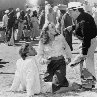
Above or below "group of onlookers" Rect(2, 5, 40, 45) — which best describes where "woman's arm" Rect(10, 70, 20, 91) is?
below

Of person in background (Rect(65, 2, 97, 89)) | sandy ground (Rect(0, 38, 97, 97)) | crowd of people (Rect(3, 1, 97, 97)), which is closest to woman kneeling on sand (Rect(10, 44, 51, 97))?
crowd of people (Rect(3, 1, 97, 97))

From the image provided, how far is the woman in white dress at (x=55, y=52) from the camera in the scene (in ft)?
24.2

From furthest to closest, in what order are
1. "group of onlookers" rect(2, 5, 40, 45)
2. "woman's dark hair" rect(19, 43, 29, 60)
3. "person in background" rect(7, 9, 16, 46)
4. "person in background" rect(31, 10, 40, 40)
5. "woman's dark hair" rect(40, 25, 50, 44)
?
"person in background" rect(31, 10, 40, 40) → "group of onlookers" rect(2, 5, 40, 45) → "person in background" rect(7, 9, 16, 46) → "woman's dark hair" rect(40, 25, 50, 44) → "woman's dark hair" rect(19, 43, 29, 60)

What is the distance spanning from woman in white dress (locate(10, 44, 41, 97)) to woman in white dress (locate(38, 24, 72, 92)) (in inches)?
13.6

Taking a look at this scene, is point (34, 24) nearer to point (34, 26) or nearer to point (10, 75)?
point (34, 26)

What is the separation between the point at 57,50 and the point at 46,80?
89cm

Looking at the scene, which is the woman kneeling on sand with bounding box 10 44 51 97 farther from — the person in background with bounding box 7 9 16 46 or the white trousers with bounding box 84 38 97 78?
the person in background with bounding box 7 9 16 46

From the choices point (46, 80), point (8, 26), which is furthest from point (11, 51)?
point (46, 80)

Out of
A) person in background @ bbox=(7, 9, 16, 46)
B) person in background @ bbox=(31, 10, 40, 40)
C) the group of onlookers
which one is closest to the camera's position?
person in background @ bbox=(7, 9, 16, 46)

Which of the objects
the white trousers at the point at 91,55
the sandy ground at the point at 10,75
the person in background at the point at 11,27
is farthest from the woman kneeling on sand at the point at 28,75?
the person in background at the point at 11,27

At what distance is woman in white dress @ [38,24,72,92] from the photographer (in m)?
7.38

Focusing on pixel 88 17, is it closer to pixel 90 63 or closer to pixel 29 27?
pixel 90 63

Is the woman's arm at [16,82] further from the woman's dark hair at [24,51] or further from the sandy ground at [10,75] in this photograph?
the woman's dark hair at [24,51]

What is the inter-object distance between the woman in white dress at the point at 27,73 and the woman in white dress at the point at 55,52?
34 centimetres
